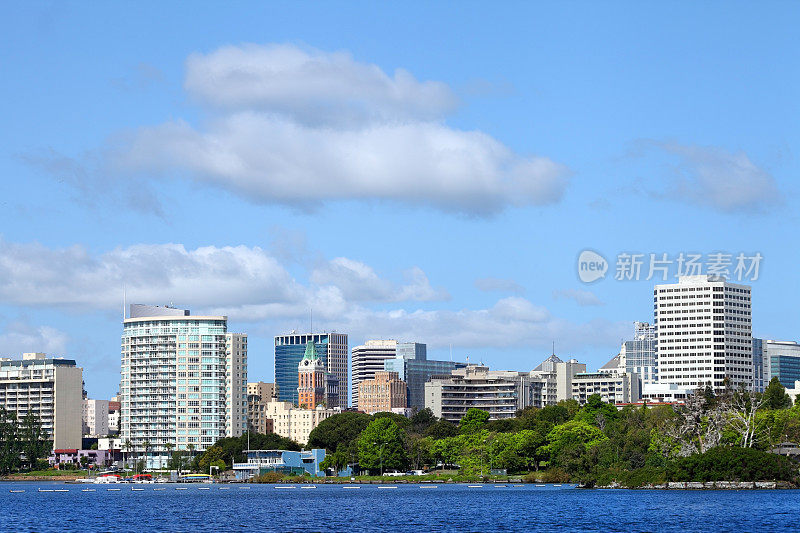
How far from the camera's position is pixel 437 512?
11812 cm

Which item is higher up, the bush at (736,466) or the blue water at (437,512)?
the bush at (736,466)

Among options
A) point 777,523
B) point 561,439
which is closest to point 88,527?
point 777,523

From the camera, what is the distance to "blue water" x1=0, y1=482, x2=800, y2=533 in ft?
324

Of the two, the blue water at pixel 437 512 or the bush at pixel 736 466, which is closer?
the blue water at pixel 437 512

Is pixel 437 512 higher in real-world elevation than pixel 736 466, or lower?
lower

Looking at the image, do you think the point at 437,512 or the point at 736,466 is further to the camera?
the point at 736,466

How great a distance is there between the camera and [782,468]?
13962 centimetres

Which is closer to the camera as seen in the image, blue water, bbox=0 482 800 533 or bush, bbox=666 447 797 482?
blue water, bbox=0 482 800 533

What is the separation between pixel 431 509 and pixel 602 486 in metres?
41.5

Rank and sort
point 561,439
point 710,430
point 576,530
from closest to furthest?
point 576,530 < point 710,430 < point 561,439

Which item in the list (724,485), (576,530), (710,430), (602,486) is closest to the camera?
(576,530)

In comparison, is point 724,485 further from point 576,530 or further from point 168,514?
point 168,514

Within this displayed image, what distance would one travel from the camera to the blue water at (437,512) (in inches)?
3883

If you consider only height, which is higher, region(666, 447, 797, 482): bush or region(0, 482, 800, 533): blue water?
region(666, 447, 797, 482): bush
